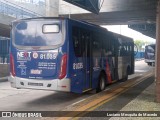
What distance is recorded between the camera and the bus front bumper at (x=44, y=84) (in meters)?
10.2

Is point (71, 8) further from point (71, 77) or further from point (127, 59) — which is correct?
point (71, 77)

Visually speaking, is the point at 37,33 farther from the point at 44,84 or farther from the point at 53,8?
the point at 53,8

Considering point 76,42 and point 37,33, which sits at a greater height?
point 37,33

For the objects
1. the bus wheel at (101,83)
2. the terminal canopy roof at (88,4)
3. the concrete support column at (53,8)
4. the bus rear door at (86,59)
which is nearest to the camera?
the bus rear door at (86,59)

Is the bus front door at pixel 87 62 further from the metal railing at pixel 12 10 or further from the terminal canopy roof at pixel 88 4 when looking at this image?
the metal railing at pixel 12 10

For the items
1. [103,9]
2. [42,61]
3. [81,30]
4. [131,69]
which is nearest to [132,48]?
[131,69]

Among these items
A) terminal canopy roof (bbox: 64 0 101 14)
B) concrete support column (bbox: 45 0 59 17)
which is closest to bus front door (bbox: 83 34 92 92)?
terminal canopy roof (bbox: 64 0 101 14)

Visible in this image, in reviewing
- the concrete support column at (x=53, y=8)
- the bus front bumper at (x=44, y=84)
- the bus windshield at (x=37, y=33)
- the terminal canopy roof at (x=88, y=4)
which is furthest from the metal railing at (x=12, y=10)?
the bus front bumper at (x=44, y=84)

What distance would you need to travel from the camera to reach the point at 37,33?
10.7m

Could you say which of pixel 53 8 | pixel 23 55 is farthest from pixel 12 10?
pixel 23 55

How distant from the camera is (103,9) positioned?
85.2 feet

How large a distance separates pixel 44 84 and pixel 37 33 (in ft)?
5.97

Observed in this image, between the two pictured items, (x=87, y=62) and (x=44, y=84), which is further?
(x=87, y=62)

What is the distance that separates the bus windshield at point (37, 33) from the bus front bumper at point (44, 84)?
1273 mm
